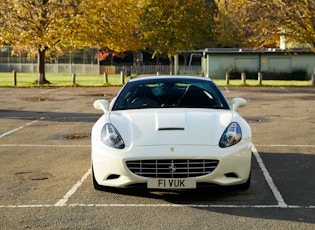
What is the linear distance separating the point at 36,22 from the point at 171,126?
1156 inches

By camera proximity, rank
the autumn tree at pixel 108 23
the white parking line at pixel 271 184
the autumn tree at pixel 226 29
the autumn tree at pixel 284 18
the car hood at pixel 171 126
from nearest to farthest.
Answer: the white parking line at pixel 271 184
the car hood at pixel 171 126
the autumn tree at pixel 108 23
the autumn tree at pixel 284 18
the autumn tree at pixel 226 29

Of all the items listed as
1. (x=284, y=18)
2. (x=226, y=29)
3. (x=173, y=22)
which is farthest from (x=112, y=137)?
(x=226, y=29)

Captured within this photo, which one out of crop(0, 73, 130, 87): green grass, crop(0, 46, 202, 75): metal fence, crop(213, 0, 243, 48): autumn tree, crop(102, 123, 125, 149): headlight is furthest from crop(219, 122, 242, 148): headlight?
crop(213, 0, 243, 48): autumn tree

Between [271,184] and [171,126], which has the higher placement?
[171,126]

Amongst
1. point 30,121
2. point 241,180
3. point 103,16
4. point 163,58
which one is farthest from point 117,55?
point 241,180

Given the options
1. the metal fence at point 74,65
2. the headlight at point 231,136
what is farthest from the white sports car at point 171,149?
the metal fence at point 74,65

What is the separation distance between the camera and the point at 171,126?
6.63m

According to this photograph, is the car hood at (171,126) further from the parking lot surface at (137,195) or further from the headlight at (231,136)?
the parking lot surface at (137,195)

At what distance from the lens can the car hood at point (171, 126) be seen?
6.41 m

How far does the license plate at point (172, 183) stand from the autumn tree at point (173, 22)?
43193 millimetres

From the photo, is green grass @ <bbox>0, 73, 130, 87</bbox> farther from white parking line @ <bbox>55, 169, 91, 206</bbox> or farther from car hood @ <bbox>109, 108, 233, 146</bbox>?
car hood @ <bbox>109, 108, 233, 146</bbox>

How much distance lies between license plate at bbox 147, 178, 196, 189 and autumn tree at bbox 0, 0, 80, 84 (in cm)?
2873

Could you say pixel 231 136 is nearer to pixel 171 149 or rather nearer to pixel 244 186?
pixel 244 186

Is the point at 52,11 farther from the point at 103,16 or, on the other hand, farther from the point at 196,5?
the point at 196,5
